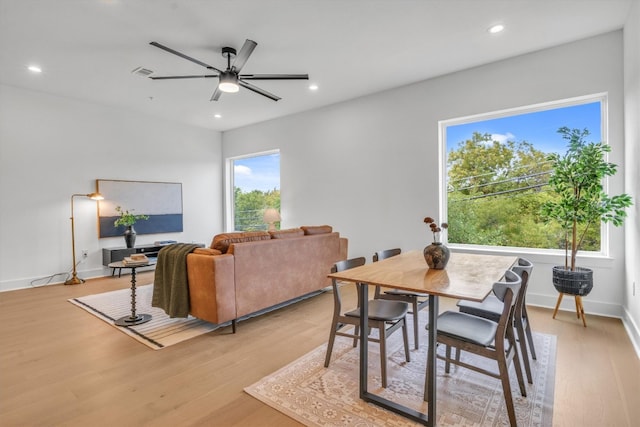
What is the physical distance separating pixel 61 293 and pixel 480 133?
6.28m

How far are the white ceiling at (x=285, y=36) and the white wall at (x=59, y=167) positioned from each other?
1.85ft

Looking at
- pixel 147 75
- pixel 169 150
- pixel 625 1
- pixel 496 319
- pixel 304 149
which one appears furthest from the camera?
pixel 169 150

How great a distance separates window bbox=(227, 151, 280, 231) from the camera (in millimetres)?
6773

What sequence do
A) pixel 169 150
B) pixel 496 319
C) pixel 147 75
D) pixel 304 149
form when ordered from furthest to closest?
pixel 169 150 < pixel 304 149 < pixel 147 75 < pixel 496 319

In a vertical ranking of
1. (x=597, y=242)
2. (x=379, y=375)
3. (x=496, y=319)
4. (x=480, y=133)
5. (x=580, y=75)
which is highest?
(x=580, y=75)

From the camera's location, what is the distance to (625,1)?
2.81 metres

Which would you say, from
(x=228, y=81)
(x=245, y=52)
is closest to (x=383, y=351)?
(x=245, y=52)

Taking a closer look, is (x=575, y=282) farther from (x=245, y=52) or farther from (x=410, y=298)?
(x=245, y=52)

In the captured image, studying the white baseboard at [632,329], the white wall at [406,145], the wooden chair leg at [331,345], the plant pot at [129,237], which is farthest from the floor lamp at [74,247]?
the white baseboard at [632,329]

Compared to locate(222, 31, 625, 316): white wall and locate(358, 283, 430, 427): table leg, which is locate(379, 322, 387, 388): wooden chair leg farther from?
locate(222, 31, 625, 316): white wall

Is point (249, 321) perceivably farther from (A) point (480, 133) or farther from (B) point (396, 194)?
(A) point (480, 133)

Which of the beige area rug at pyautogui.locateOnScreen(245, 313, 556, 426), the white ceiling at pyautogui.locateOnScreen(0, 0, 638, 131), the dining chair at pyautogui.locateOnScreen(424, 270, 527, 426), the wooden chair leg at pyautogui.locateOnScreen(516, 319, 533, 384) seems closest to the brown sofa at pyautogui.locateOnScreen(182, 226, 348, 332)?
the beige area rug at pyautogui.locateOnScreen(245, 313, 556, 426)

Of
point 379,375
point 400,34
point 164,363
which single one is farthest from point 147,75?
point 379,375

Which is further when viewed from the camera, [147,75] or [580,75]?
[147,75]
